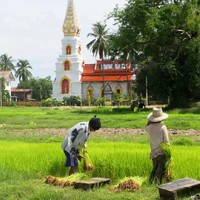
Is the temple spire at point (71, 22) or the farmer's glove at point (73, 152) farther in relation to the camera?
the temple spire at point (71, 22)

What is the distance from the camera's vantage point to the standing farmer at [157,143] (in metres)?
8.65

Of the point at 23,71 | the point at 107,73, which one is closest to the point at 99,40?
the point at 107,73

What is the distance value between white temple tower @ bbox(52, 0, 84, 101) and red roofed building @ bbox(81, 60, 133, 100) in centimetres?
146

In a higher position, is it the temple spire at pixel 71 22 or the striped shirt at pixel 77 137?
the temple spire at pixel 71 22

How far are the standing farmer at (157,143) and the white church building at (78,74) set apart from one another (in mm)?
63772

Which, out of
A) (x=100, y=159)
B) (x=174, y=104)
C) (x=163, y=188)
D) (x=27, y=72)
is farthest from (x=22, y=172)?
(x=27, y=72)

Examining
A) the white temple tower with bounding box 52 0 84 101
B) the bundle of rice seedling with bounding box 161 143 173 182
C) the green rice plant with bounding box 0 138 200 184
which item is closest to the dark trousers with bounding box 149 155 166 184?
the bundle of rice seedling with bounding box 161 143 173 182

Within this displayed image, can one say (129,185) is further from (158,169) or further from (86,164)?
(86,164)

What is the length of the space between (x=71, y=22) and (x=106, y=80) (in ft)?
39.9

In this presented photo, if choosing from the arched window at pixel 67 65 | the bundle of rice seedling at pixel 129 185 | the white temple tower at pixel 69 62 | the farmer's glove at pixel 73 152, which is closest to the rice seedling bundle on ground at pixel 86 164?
the farmer's glove at pixel 73 152

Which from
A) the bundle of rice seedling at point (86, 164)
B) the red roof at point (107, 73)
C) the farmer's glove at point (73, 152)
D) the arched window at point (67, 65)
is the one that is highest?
the arched window at point (67, 65)

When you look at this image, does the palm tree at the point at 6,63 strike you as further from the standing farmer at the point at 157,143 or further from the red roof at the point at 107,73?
the standing farmer at the point at 157,143

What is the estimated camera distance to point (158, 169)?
8688mm

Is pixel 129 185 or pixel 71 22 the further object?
pixel 71 22
